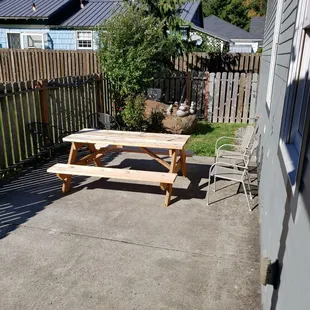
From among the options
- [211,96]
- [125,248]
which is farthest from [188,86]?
[125,248]

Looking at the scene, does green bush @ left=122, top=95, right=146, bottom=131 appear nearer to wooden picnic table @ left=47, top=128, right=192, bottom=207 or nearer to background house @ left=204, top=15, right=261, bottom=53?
wooden picnic table @ left=47, top=128, right=192, bottom=207

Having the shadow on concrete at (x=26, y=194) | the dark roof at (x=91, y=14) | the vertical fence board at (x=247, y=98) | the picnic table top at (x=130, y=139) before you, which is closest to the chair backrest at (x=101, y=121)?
the shadow on concrete at (x=26, y=194)

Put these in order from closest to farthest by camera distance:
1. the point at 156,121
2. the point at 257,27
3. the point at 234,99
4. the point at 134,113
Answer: the point at 134,113 → the point at 156,121 → the point at 234,99 → the point at 257,27

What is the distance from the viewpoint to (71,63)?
1162 cm

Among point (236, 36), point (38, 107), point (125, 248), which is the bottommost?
point (125, 248)

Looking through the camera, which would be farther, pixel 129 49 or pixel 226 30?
pixel 226 30

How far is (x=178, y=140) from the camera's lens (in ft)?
15.8

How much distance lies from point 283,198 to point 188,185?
10.00 ft

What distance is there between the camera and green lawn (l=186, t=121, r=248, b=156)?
703 centimetres

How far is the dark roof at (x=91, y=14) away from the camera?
1742 cm

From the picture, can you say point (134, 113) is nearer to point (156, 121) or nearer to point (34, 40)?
point (156, 121)

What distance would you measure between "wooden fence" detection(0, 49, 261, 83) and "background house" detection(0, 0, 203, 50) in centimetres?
539

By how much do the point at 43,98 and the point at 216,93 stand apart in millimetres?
5590

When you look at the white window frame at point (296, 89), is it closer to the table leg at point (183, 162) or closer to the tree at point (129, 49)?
the table leg at point (183, 162)
